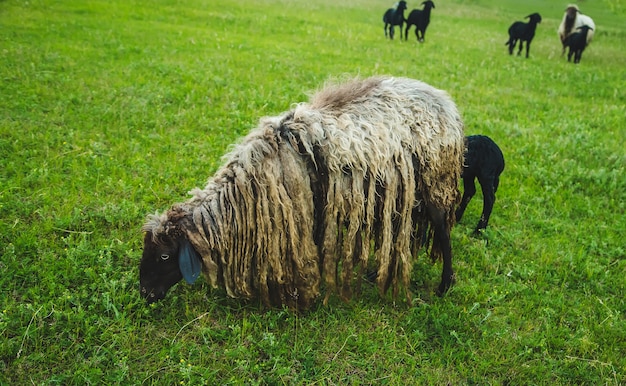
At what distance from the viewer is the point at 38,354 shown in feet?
11.3

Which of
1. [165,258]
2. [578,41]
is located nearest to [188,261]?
[165,258]

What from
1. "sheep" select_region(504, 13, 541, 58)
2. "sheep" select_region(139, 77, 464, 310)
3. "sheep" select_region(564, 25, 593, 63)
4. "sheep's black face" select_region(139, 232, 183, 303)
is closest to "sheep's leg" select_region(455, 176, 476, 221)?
"sheep" select_region(139, 77, 464, 310)

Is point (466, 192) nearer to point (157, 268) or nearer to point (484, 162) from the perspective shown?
point (484, 162)

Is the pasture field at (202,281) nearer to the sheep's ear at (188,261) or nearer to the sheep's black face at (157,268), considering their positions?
the sheep's black face at (157,268)

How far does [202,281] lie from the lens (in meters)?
4.29

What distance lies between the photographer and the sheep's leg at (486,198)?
5117 millimetres

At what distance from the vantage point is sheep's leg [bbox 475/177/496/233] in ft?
16.8

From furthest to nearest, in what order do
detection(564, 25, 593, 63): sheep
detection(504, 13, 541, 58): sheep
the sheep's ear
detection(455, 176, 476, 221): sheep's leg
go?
detection(504, 13, 541, 58): sheep → detection(564, 25, 593, 63): sheep → detection(455, 176, 476, 221): sheep's leg → the sheep's ear

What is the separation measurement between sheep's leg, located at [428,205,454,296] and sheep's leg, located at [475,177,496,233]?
39.9 inches

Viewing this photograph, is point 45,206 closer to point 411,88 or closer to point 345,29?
point 411,88

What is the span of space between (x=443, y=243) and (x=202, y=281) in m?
2.26

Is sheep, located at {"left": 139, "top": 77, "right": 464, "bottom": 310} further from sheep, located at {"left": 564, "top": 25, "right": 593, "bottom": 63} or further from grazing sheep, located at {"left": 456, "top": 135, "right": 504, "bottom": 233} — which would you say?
sheep, located at {"left": 564, "top": 25, "right": 593, "bottom": 63}

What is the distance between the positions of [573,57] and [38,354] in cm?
1757

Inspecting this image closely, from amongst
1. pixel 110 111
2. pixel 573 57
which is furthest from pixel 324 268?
pixel 573 57
